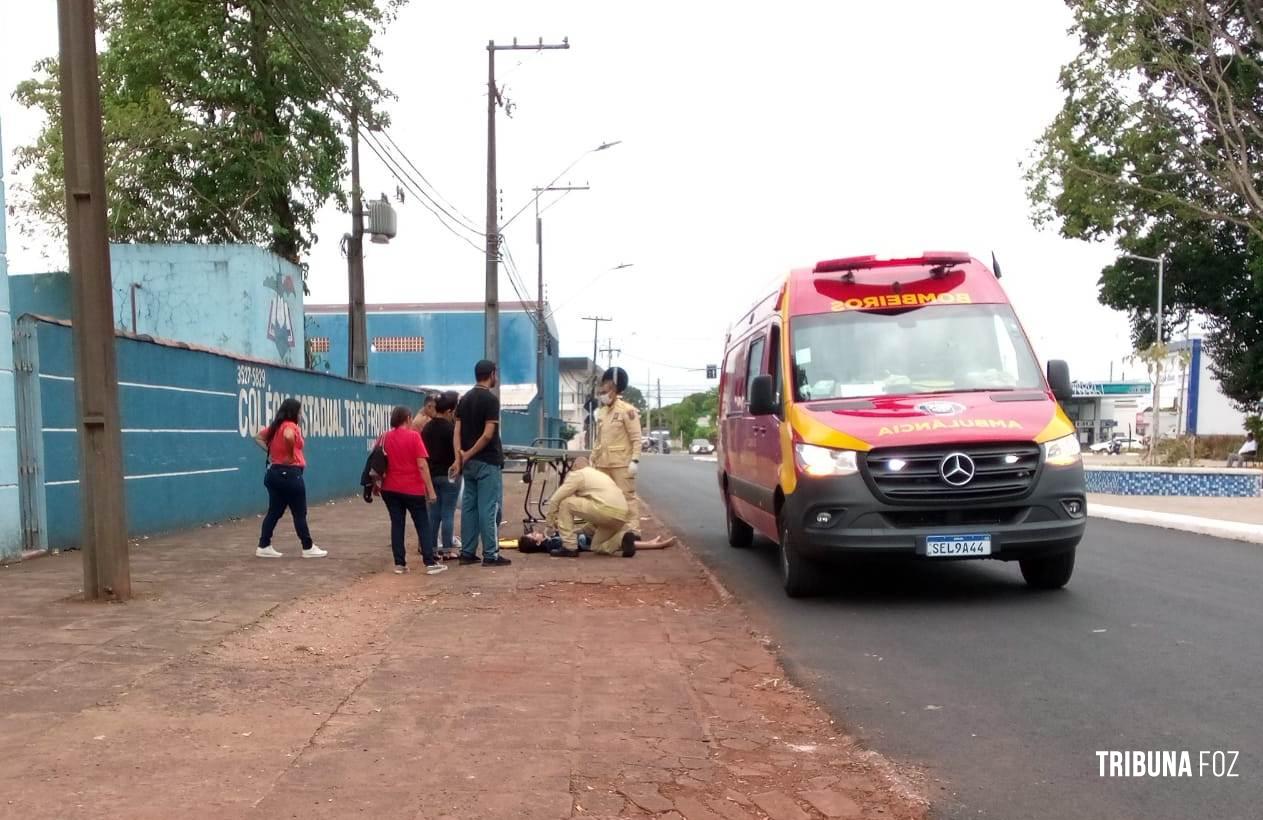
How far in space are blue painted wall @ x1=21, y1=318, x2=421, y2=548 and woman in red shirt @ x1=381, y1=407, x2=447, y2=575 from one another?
2796mm

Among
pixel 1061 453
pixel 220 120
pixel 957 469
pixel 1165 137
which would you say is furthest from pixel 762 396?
pixel 1165 137

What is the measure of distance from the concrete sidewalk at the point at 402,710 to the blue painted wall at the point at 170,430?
1.51 metres

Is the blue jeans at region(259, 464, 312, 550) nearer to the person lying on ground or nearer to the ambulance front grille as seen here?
the person lying on ground

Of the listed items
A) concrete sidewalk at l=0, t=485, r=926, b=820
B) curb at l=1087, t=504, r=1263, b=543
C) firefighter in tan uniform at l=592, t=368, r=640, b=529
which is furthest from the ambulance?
curb at l=1087, t=504, r=1263, b=543

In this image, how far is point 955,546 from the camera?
23.6 ft

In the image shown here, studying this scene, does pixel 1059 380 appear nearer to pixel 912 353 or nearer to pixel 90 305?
pixel 912 353

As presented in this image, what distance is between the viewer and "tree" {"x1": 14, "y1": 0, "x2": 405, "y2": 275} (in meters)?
21.5

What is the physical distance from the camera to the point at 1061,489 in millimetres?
7273

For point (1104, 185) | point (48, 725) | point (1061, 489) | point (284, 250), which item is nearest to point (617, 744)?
point (48, 725)

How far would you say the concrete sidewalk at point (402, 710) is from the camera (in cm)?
375

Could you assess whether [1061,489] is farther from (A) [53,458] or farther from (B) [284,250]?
(B) [284,250]

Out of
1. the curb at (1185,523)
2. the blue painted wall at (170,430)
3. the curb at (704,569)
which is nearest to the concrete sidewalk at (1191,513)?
the curb at (1185,523)

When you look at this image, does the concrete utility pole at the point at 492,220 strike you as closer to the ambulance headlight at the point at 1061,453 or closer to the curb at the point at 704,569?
the curb at the point at 704,569

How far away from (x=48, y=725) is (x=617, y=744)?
238 cm
